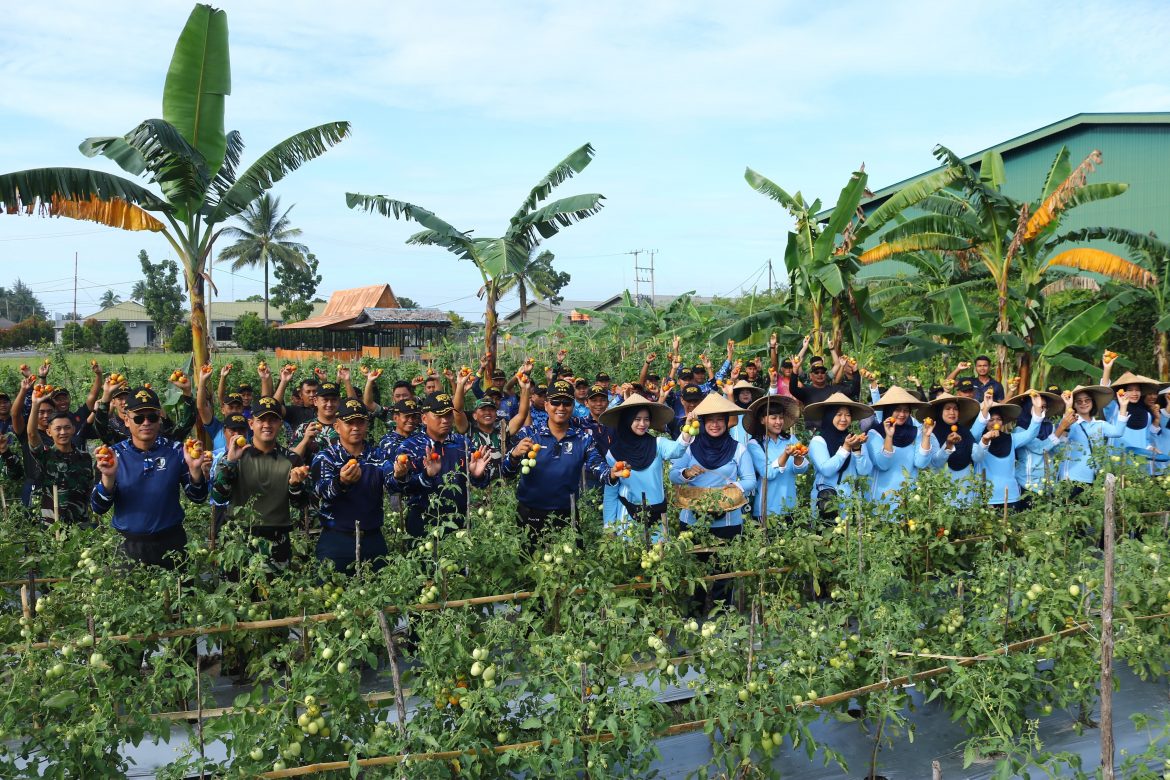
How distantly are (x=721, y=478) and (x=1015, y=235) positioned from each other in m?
8.14

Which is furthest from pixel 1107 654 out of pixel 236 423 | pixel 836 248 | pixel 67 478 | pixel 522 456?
pixel 836 248

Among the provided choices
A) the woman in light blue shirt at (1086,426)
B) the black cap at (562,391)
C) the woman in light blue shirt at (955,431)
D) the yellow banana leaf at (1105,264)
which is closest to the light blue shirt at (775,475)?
the woman in light blue shirt at (955,431)

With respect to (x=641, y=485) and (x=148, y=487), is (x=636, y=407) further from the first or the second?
(x=148, y=487)

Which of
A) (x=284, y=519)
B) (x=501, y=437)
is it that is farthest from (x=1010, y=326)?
(x=284, y=519)

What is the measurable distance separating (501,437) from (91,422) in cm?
382

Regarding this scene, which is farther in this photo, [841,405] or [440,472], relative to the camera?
[841,405]

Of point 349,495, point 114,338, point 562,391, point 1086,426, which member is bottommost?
point 349,495

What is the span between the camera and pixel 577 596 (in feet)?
14.1

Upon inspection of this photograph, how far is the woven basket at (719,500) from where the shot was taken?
215 inches

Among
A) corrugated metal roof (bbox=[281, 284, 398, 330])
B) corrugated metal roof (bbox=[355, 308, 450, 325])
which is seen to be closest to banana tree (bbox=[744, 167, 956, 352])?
corrugated metal roof (bbox=[355, 308, 450, 325])

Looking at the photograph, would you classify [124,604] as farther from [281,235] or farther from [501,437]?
[281,235]

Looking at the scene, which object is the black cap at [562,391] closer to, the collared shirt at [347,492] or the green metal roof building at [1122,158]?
the collared shirt at [347,492]

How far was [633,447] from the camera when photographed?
234 inches

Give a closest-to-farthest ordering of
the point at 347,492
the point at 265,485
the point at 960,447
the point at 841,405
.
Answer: the point at 347,492
the point at 265,485
the point at 841,405
the point at 960,447
